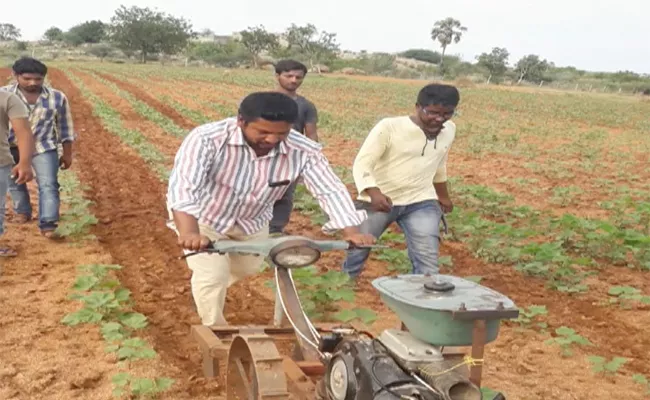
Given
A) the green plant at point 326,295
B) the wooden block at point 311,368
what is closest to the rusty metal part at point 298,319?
the wooden block at point 311,368

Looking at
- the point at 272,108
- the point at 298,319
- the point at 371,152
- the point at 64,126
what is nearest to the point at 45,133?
the point at 64,126

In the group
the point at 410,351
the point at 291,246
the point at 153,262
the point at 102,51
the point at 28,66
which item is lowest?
the point at 102,51

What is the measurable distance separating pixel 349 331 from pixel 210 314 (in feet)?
3.37

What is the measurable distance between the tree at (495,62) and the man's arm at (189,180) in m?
69.1

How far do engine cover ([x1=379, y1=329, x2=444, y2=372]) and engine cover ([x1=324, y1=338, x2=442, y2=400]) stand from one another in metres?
0.03

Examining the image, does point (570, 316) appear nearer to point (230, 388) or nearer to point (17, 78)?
point (230, 388)

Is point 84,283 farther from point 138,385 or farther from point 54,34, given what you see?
point 54,34

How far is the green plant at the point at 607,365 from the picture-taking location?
4355mm

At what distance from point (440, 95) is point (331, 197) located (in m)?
1.36

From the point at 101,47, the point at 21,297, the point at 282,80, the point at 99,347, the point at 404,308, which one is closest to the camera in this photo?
the point at 404,308

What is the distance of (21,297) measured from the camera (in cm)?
513

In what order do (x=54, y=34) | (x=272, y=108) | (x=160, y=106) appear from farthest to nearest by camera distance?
(x=54, y=34) → (x=160, y=106) → (x=272, y=108)

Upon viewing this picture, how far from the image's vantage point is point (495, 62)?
73.6 metres

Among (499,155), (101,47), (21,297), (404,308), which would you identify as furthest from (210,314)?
(101,47)
